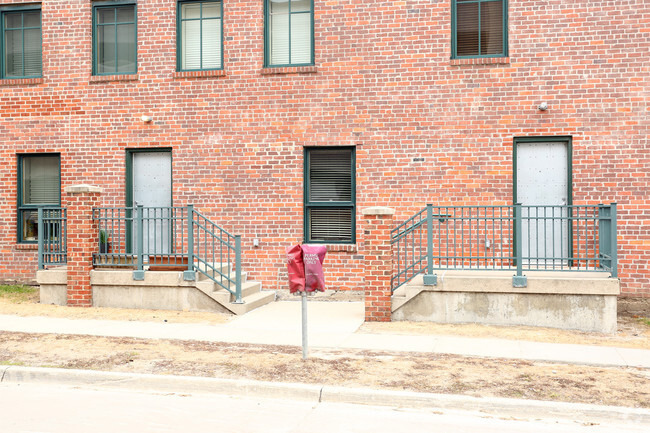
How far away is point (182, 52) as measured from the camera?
13242mm

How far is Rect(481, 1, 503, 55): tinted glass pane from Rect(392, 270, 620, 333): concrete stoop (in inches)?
174

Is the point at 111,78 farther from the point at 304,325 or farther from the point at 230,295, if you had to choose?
the point at 304,325

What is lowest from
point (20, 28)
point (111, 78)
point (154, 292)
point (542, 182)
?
point (154, 292)

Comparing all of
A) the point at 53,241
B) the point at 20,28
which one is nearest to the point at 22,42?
the point at 20,28

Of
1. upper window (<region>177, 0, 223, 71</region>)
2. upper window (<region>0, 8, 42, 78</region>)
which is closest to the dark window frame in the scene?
upper window (<region>0, 8, 42, 78</region>)

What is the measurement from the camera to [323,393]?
20.3 ft

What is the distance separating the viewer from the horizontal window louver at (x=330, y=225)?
1261cm

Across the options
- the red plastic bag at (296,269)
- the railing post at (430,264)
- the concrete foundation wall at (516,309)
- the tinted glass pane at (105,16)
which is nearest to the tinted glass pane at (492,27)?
the railing post at (430,264)

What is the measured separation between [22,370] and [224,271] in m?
5.36

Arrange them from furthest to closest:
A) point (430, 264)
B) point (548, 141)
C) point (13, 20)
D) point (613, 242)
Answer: point (13, 20)
point (548, 141)
point (430, 264)
point (613, 242)

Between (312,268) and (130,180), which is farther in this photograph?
(130,180)

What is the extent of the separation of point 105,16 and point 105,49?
677 millimetres

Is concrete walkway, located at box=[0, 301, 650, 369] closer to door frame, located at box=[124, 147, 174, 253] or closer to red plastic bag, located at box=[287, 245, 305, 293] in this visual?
red plastic bag, located at box=[287, 245, 305, 293]

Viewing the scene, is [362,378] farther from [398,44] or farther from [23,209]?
[23,209]
